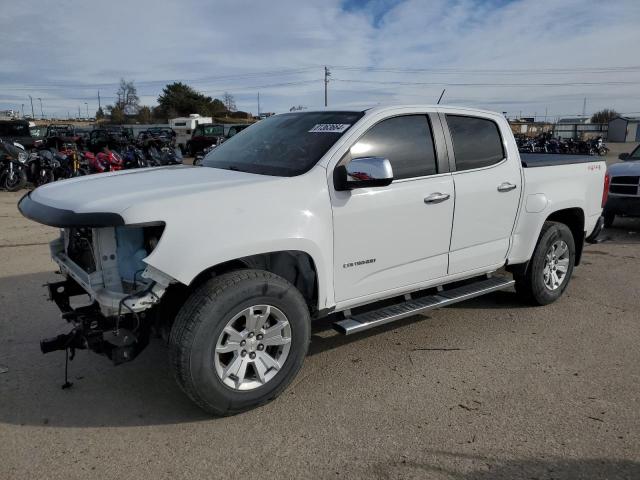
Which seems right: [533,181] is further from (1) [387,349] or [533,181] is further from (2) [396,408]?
(2) [396,408]

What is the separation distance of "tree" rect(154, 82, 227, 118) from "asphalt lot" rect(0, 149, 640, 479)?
73.1 metres

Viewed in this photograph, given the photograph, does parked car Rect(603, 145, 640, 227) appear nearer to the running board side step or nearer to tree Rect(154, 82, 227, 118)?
the running board side step

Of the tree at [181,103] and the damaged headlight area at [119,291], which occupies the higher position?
the tree at [181,103]

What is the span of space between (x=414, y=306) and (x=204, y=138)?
2592 centimetres

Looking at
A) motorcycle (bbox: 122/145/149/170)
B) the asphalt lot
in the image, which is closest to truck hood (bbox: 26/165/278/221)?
the asphalt lot

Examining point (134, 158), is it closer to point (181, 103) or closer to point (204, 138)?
point (204, 138)

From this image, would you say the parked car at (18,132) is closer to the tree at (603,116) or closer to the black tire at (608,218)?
the black tire at (608,218)

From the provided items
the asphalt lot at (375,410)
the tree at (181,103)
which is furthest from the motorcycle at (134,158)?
the tree at (181,103)

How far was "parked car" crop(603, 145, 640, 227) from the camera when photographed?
28.5 feet

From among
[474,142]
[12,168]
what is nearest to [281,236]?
[474,142]

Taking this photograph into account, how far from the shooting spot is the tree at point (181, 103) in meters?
73.9

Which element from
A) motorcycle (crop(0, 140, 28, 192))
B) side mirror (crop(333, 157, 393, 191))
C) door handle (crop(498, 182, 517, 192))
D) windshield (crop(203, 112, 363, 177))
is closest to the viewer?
side mirror (crop(333, 157, 393, 191))

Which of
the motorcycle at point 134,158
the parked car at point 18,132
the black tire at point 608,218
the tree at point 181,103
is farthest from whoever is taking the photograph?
the tree at point 181,103

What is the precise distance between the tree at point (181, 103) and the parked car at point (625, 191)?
69.5 meters
